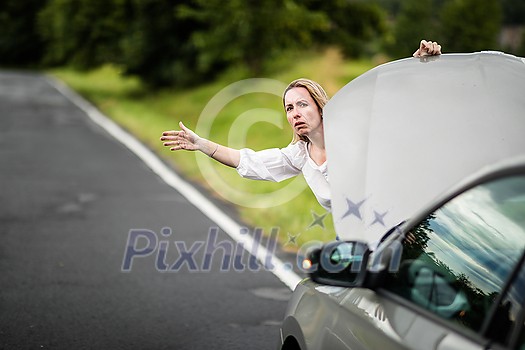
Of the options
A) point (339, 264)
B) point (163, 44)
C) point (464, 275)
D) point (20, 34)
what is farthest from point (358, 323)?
point (20, 34)

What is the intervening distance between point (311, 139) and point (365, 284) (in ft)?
5.35

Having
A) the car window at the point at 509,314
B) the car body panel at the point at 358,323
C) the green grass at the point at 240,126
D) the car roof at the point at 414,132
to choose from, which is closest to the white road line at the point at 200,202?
the green grass at the point at 240,126

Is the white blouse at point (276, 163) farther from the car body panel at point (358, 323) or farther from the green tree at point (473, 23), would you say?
the green tree at point (473, 23)

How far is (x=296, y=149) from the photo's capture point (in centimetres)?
443

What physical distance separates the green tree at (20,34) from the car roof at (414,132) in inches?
3038

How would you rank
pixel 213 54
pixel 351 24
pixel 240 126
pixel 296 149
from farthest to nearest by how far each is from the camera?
pixel 351 24 → pixel 213 54 → pixel 240 126 → pixel 296 149

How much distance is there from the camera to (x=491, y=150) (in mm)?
3596

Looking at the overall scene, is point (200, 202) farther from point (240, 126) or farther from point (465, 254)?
point (465, 254)

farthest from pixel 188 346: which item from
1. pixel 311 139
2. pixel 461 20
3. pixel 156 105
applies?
pixel 461 20

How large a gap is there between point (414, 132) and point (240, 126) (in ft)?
43.3

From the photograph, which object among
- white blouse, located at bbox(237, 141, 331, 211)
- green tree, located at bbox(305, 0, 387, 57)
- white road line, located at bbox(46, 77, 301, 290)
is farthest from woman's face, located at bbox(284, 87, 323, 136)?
green tree, located at bbox(305, 0, 387, 57)

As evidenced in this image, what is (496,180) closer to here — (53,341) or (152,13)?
(53,341)

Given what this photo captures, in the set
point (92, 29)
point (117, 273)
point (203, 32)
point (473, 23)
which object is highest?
point (473, 23)

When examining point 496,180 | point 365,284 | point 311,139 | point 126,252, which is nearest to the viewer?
point 496,180
